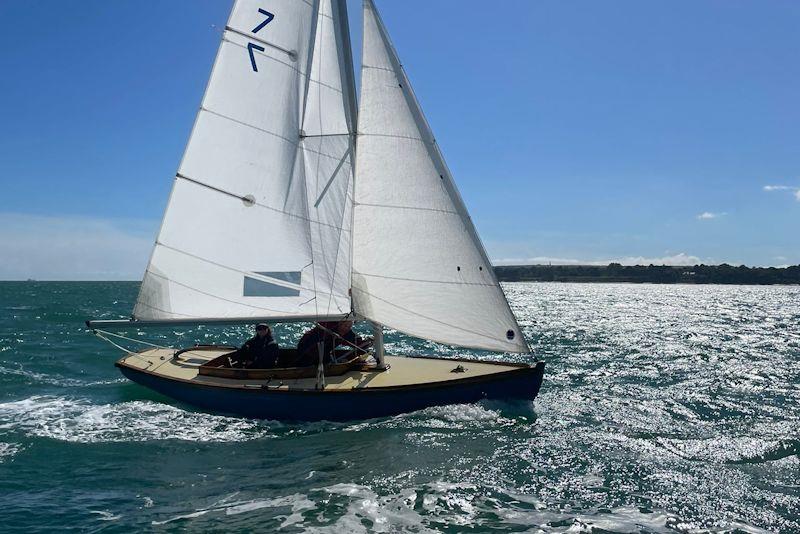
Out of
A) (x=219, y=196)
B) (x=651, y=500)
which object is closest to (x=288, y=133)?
(x=219, y=196)

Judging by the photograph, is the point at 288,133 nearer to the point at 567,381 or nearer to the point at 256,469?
the point at 256,469

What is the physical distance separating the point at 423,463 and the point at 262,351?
18.3 feet

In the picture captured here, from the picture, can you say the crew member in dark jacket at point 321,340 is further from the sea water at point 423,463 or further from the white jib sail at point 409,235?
the sea water at point 423,463

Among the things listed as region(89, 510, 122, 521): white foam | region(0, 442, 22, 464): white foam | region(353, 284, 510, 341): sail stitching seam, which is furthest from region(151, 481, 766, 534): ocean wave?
region(0, 442, 22, 464): white foam

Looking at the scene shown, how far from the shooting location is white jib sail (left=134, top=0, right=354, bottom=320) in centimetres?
1334

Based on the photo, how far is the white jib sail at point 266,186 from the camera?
13.3 metres

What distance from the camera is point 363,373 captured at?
13.6 m

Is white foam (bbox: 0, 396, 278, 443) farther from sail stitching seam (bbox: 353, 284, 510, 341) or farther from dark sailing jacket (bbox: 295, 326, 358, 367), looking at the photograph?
sail stitching seam (bbox: 353, 284, 510, 341)

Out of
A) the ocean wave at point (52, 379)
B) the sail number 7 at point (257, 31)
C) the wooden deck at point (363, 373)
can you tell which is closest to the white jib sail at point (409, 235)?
the wooden deck at point (363, 373)

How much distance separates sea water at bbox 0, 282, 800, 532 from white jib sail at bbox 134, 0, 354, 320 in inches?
117

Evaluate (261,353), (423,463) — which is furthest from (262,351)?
(423,463)

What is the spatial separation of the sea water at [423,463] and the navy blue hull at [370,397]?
0.25m

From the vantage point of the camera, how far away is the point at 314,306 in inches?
527

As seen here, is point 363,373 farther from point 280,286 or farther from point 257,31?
point 257,31
